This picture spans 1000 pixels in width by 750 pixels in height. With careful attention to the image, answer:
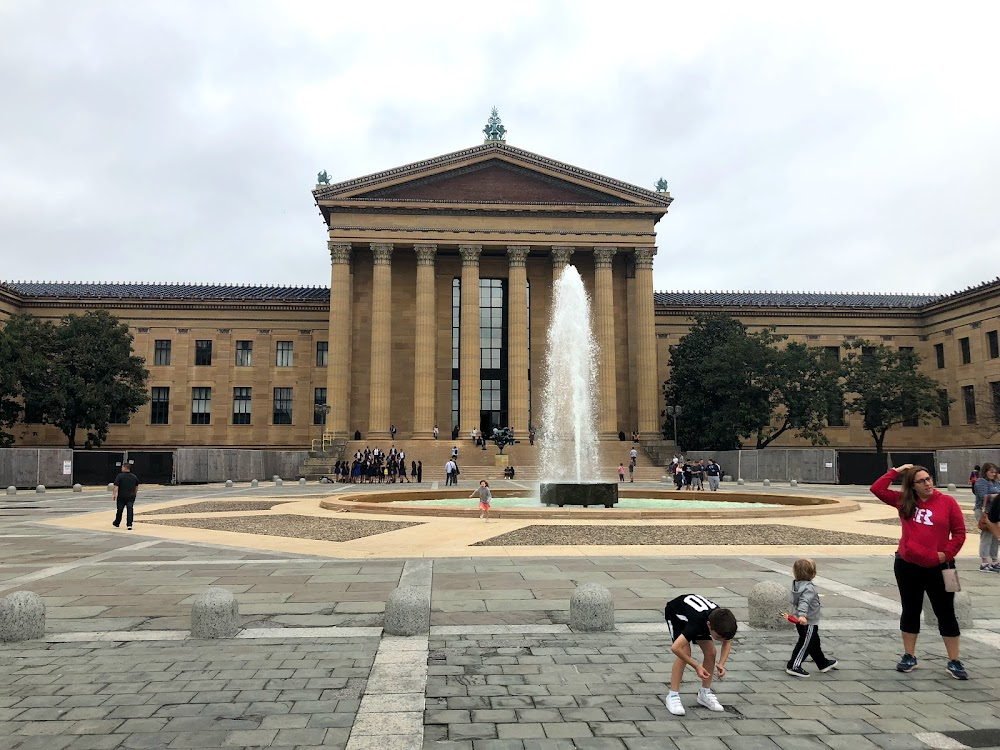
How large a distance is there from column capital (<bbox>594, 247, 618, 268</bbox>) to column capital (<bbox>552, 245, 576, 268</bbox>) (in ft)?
6.44

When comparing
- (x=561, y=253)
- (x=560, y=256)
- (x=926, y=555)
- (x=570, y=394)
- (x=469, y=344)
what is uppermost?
(x=561, y=253)

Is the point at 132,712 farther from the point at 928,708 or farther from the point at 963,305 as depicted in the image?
the point at 963,305

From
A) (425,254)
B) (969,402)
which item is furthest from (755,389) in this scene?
(425,254)

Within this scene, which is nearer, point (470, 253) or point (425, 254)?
point (425, 254)

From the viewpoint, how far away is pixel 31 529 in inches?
749

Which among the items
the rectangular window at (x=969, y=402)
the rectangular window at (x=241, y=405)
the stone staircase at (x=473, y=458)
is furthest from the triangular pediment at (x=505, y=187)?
the rectangular window at (x=969, y=402)

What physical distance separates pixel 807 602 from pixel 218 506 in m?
22.8

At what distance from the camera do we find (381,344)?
181 ft

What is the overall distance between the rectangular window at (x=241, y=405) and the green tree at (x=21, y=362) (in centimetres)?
1589

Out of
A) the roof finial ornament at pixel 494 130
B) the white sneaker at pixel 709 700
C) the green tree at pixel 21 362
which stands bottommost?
the white sneaker at pixel 709 700

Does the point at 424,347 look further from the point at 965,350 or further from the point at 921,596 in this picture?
the point at 921,596

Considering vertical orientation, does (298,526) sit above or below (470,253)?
below

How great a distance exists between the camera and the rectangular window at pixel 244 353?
210 ft

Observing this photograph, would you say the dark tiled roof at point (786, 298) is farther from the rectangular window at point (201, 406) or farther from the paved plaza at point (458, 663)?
the paved plaza at point (458, 663)
